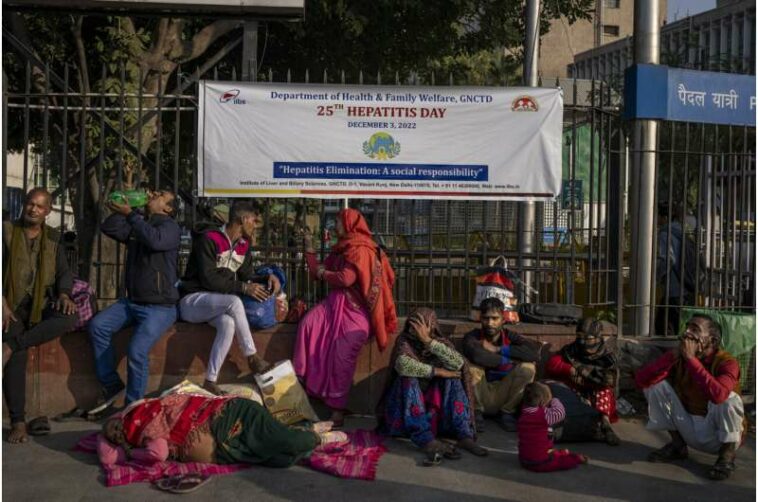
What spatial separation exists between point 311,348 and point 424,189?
61.5 inches

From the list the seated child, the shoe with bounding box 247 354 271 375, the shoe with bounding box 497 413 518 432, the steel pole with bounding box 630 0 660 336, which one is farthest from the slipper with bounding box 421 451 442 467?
the steel pole with bounding box 630 0 660 336

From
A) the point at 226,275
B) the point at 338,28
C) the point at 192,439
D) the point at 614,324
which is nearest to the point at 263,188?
the point at 226,275

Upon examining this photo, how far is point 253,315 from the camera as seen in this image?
7172mm

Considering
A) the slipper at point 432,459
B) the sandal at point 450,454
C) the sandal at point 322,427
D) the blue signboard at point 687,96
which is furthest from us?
the blue signboard at point 687,96

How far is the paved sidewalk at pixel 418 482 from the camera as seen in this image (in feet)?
18.0

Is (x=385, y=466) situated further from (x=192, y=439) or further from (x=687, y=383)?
(x=687, y=383)

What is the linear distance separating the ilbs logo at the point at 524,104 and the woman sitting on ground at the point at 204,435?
3260 millimetres

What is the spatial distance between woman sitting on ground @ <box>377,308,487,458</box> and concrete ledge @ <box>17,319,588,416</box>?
0.64 meters

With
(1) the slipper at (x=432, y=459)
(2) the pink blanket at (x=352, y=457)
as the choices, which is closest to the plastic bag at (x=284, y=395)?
(2) the pink blanket at (x=352, y=457)

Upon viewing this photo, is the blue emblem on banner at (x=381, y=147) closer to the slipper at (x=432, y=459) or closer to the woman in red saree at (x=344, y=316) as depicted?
the woman in red saree at (x=344, y=316)

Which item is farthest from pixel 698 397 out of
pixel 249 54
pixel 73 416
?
pixel 249 54

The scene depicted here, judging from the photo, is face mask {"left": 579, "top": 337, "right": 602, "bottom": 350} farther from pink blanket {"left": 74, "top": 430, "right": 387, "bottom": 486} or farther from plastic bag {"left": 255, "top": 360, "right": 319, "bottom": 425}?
plastic bag {"left": 255, "top": 360, "right": 319, "bottom": 425}

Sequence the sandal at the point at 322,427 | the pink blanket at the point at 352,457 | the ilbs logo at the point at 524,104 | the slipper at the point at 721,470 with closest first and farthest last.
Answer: the pink blanket at the point at 352,457, the slipper at the point at 721,470, the sandal at the point at 322,427, the ilbs logo at the point at 524,104

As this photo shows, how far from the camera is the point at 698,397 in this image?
20.3ft
